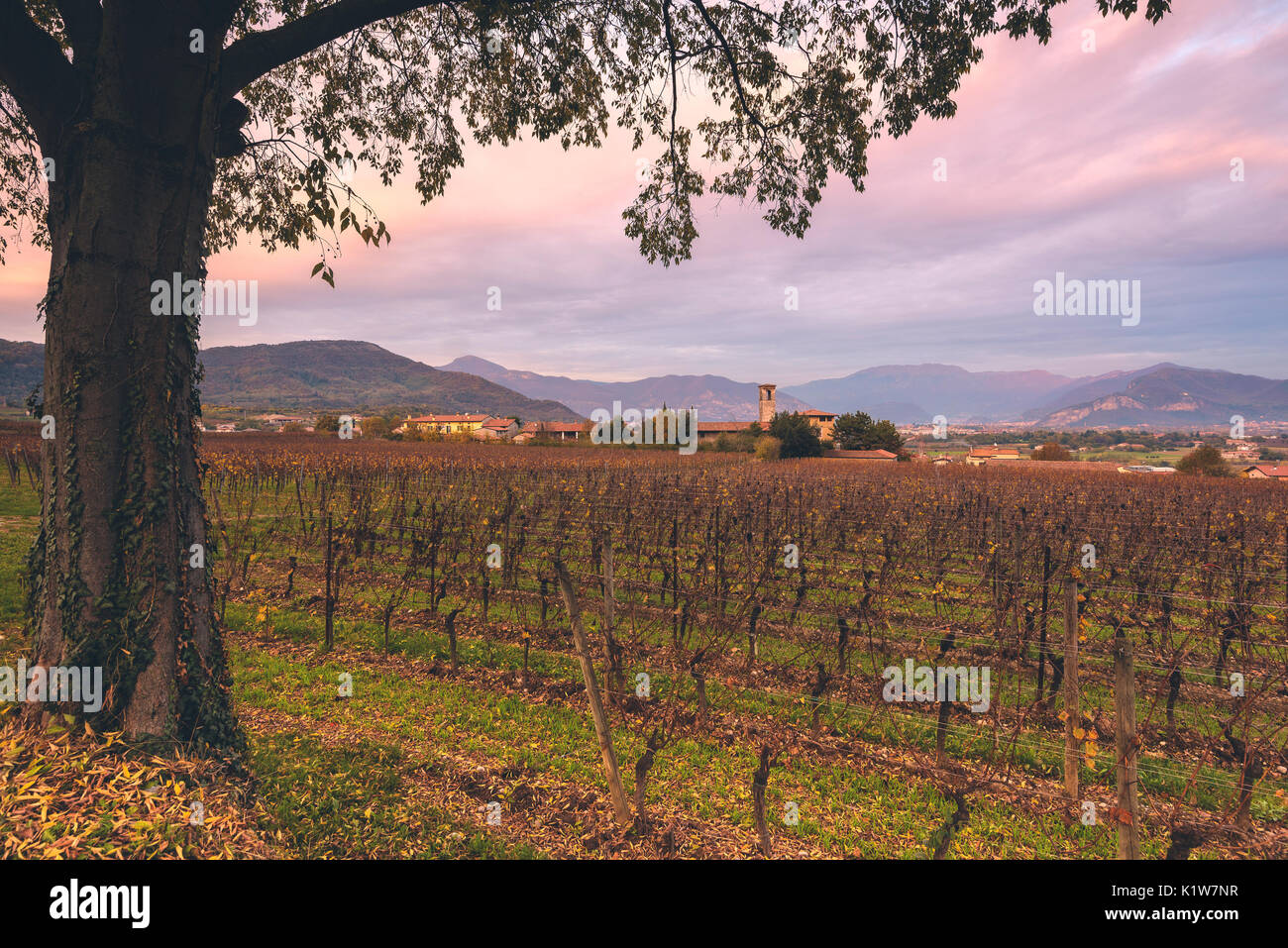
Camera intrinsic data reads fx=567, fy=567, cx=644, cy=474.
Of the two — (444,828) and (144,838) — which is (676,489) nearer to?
(444,828)

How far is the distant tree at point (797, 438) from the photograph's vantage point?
52.1m

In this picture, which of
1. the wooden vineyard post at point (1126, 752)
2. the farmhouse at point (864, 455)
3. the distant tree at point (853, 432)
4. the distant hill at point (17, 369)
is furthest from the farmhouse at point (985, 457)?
the distant hill at point (17, 369)

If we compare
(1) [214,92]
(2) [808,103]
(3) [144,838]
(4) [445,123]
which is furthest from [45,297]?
(2) [808,103]

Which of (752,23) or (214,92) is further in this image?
(752,23)

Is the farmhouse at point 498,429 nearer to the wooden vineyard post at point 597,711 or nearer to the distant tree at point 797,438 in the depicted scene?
the distant tree at point 797,438

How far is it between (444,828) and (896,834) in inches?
126

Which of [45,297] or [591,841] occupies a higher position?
[45,297]

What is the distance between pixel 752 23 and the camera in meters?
6.09

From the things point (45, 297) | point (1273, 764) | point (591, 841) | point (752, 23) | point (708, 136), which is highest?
point (752, 23)

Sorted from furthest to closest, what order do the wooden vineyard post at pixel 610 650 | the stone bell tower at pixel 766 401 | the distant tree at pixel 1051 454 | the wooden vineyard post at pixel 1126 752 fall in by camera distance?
the stone bell tower at pixel 766 401
the distant tree at pixel 1051 454
the wooden vineyard post at pixel 610 650
the wooden vineyard post at pixel 1126 752

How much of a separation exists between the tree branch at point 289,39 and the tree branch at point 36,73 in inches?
33.2

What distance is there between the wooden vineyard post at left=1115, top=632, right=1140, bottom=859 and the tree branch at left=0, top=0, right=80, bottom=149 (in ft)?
22.4

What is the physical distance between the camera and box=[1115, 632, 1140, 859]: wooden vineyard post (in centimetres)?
279
